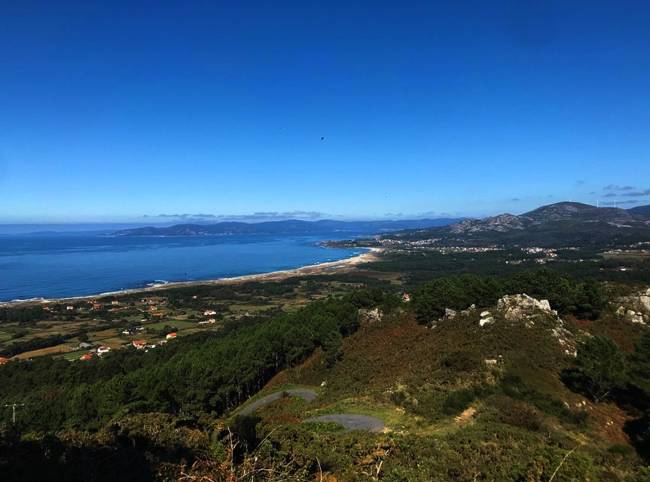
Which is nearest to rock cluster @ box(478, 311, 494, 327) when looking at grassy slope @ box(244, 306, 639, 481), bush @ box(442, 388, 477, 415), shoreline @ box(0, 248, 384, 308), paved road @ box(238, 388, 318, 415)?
grassy slope @ box(244, 306, 639, 481)

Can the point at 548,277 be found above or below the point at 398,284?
above

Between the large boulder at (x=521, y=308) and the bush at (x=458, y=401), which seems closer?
the bush at (x=458, y=401)

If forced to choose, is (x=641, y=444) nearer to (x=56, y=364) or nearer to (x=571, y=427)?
(x=571, y=427)

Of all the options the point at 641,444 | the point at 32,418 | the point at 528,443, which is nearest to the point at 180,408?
the point at 32,418

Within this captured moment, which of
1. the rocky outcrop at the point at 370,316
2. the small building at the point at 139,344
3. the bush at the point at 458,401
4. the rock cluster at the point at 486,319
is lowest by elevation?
the small building at the point at 139,344

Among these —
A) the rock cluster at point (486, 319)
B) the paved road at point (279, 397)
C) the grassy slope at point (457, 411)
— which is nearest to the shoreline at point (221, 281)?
the grassy slope at point (457, 411)

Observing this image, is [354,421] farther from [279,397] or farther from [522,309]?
[522,309]

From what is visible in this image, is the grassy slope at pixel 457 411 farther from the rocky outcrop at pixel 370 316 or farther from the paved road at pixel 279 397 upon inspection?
the rocky outcrop at pixel 370 316

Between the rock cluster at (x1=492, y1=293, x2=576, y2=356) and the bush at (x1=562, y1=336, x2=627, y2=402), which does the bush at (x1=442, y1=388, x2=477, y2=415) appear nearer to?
the bush at (x1=562, y1=336, x2=627, y2=402)
